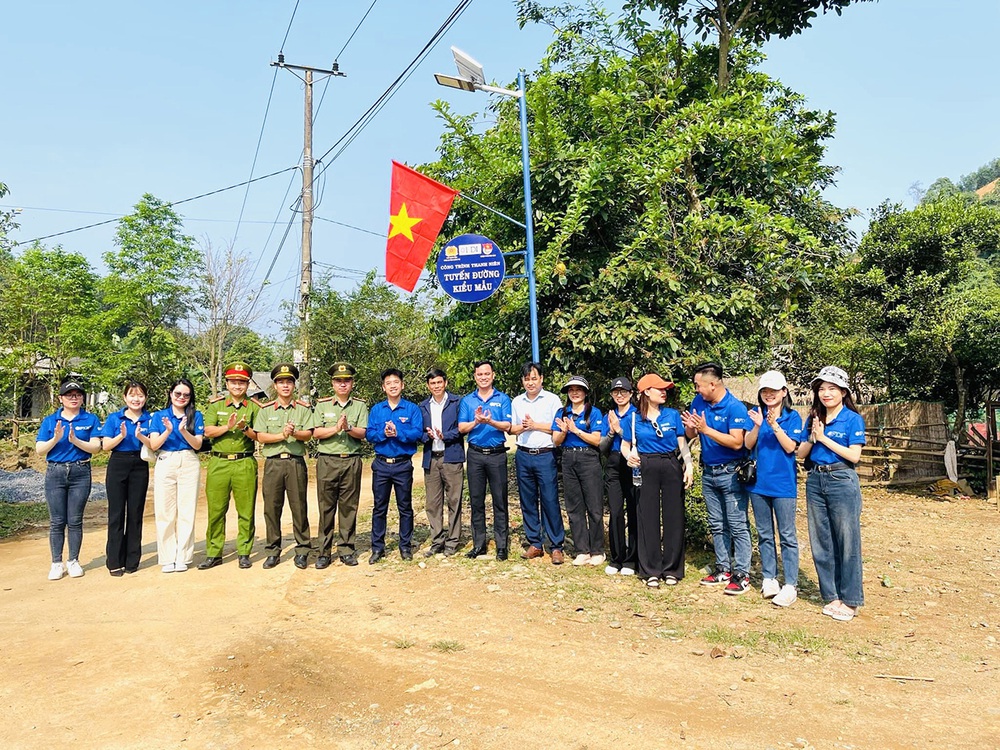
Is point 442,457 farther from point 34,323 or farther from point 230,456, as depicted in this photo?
point 34,323

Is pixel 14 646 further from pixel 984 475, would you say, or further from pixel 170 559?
pixel 984 475

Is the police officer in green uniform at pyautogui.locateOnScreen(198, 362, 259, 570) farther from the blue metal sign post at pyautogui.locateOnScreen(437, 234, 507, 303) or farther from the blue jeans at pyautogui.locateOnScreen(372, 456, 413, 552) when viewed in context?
the blue metal sign post at pyautogui.locateOnScreen(437, 234, 507, 303)

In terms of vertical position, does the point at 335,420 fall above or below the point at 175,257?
below

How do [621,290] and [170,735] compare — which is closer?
[170,735]

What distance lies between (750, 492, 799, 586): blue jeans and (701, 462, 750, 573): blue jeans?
12 centimetres

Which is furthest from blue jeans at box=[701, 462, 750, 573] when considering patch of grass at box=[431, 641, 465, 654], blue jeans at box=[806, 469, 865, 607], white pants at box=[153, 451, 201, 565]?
white pants at box=[153, 451, 201, 565]

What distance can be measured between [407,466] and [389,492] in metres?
0.30

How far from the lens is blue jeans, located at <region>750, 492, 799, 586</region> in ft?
17.3

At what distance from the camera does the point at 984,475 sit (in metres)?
11.8

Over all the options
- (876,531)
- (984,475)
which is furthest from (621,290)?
(984,475)

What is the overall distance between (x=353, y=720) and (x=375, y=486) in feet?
10.1

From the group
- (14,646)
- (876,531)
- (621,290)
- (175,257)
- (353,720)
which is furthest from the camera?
(175,257)

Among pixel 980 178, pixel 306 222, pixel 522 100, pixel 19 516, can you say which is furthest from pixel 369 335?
pixel 980 178

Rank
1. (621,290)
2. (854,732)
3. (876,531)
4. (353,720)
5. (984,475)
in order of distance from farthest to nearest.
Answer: (984,475) → (876,531) → (621,290) → (353,720) → (854,732)
